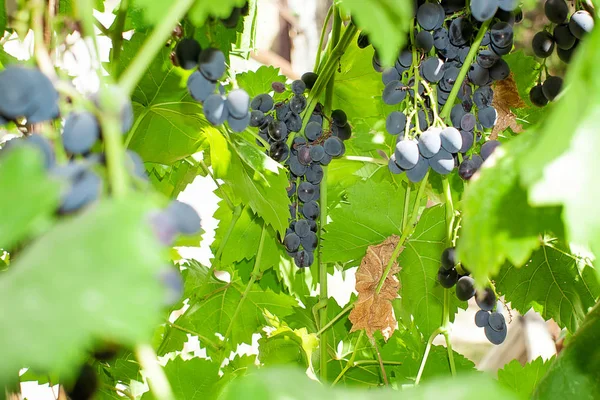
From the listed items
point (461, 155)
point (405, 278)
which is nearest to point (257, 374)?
point (461, 155)

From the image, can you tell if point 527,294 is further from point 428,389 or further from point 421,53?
point 428,389

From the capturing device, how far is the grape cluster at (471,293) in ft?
2.40

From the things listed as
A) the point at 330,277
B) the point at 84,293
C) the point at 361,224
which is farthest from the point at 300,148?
the point at 330,277

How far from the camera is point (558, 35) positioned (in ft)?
2.34

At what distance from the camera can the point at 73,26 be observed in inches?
18.1

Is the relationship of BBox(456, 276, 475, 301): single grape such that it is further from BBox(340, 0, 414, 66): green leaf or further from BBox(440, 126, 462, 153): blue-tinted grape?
BBox(340, 0, 414, 66): green leaf

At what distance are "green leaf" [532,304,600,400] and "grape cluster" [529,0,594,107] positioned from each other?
0.88 feet

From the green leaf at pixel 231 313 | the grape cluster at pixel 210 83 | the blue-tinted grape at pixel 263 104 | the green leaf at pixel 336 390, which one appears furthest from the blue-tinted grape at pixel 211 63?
the green leaf at pixel 231 313

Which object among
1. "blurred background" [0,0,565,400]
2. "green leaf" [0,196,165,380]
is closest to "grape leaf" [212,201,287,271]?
"green leaf" [0,196,165,380]

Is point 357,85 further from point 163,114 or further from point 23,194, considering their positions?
point 23,194

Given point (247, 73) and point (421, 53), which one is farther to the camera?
point (247, 73)

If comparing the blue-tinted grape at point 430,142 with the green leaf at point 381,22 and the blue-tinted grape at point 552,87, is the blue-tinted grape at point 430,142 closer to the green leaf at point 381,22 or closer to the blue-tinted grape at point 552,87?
the blue-tinted grape at point 552,87

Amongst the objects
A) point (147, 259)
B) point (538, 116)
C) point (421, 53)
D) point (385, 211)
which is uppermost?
point (147, 259)

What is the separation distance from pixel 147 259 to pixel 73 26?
1.01 ft
